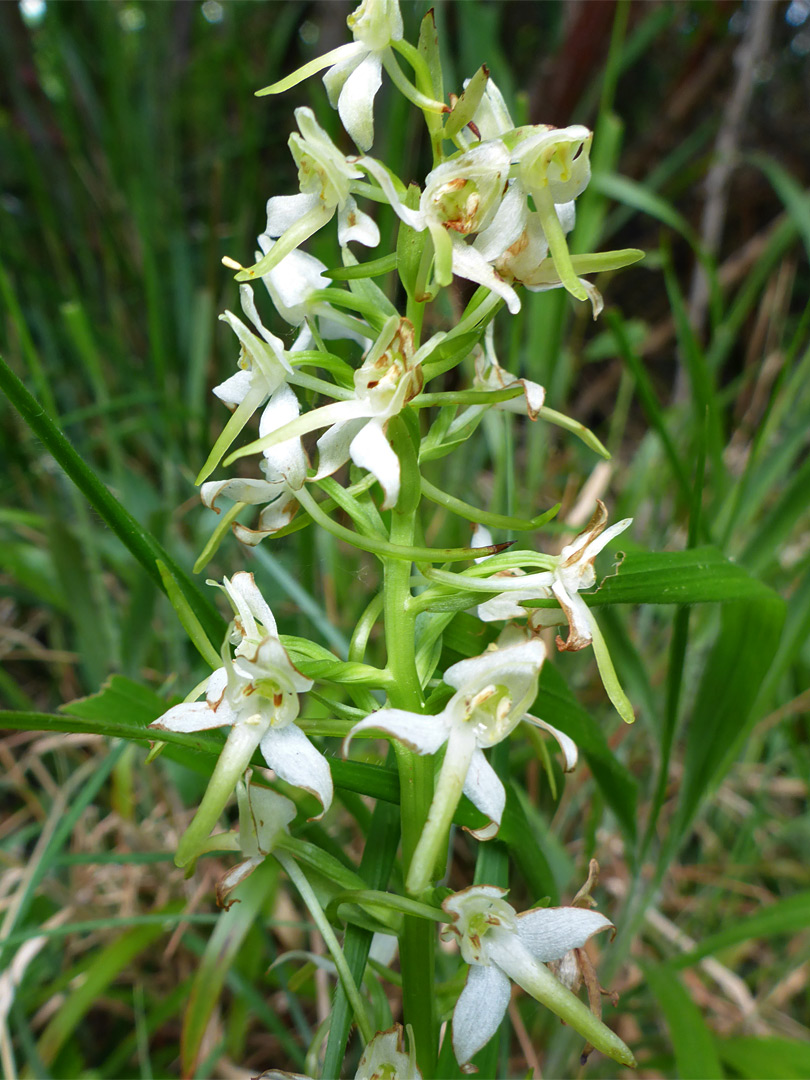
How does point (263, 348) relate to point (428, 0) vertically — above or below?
below

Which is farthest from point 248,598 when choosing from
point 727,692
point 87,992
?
point 87,992

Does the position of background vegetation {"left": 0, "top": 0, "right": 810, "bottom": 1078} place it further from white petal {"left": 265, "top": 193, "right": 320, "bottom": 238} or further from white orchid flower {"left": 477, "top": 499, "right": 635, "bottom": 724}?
white petal {"left": 265, "top": 193, "right": 320, "bottom": 238}

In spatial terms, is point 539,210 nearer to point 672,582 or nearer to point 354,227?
point 354,227

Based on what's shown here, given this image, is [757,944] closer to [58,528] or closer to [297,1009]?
[297,1009]

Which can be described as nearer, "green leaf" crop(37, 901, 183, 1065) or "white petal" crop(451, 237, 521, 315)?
"white petal" crop(451, 237, 521, 315)

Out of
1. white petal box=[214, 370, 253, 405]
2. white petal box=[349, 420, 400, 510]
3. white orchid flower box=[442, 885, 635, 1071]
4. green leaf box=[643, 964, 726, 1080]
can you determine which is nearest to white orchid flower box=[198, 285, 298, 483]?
white petal box=[214, 370, 253, 405]

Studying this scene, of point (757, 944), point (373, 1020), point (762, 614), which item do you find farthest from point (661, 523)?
point (373, 1020)
